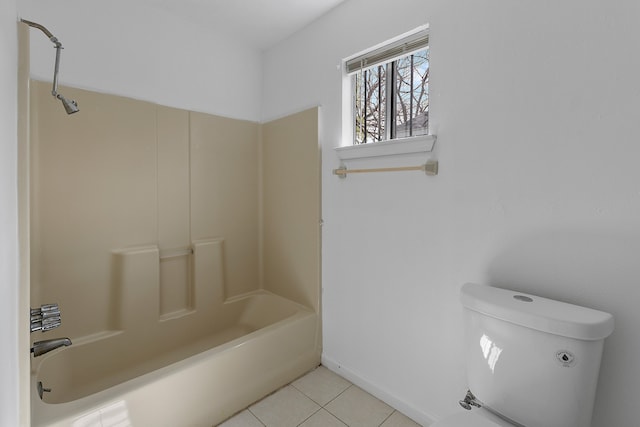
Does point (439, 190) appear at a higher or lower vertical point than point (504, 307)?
higher

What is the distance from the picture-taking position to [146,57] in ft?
6.25

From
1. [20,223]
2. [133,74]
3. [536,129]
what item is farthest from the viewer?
[133,74]

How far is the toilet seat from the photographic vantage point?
3.23 ft

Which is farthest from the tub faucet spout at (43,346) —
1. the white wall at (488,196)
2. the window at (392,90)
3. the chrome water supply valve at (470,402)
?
the window at (392,90)

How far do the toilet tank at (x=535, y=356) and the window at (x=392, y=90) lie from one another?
969 millimetres

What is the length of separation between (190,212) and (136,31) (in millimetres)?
1189

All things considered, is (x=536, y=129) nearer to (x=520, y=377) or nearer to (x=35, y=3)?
(x=520, y=377)

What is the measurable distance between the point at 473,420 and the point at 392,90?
163 cm

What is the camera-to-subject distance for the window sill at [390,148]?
1.45m

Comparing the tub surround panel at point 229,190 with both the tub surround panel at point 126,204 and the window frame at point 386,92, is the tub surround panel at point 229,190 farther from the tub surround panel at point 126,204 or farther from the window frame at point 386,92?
the window frame at point 386,92

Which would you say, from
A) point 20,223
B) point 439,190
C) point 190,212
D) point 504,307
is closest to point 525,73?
point 439,190

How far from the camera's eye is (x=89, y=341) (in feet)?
5.63

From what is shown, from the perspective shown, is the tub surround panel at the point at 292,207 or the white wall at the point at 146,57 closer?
the white wall at the point at 146,57

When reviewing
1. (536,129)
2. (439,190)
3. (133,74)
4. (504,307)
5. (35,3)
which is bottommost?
(504,307)
